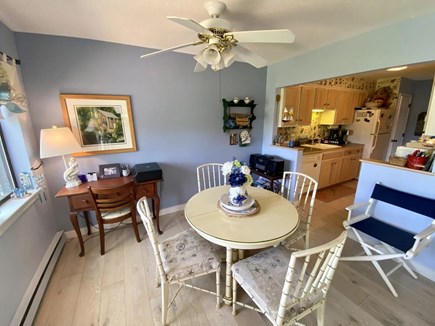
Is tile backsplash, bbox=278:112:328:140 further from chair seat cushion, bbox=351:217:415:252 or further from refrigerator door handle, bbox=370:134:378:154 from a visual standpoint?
chair seat cushion, bbox=351:217:415:252

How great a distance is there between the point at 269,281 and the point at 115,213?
68.5 inches

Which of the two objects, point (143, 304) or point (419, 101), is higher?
point (419, 101)

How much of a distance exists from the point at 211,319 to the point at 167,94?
8.22 feet

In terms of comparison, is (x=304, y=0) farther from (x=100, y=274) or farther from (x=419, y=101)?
(x=419, y=101)

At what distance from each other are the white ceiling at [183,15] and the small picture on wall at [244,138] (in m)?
1.50

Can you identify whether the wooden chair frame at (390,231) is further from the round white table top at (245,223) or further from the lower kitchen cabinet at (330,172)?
the lower kitchen cabinet at (330,172)

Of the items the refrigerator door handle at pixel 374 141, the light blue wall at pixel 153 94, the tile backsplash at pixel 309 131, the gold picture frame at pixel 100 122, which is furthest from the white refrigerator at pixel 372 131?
the gold picture frame at pixel 100 122

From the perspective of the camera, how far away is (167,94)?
8.40 feet

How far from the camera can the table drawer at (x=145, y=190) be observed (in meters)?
2.28

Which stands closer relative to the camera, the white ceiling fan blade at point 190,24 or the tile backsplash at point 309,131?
the white ceiling fan blade at point 190,24

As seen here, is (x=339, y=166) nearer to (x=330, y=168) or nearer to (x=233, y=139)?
(x=330, y=168)

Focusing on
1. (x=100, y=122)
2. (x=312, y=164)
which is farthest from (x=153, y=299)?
(x=312, y=164)

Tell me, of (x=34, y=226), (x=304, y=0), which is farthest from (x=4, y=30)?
(x=304, y=0)

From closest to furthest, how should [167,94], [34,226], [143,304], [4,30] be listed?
[143,304] → [4,30] → [34,226] → [167,94]
